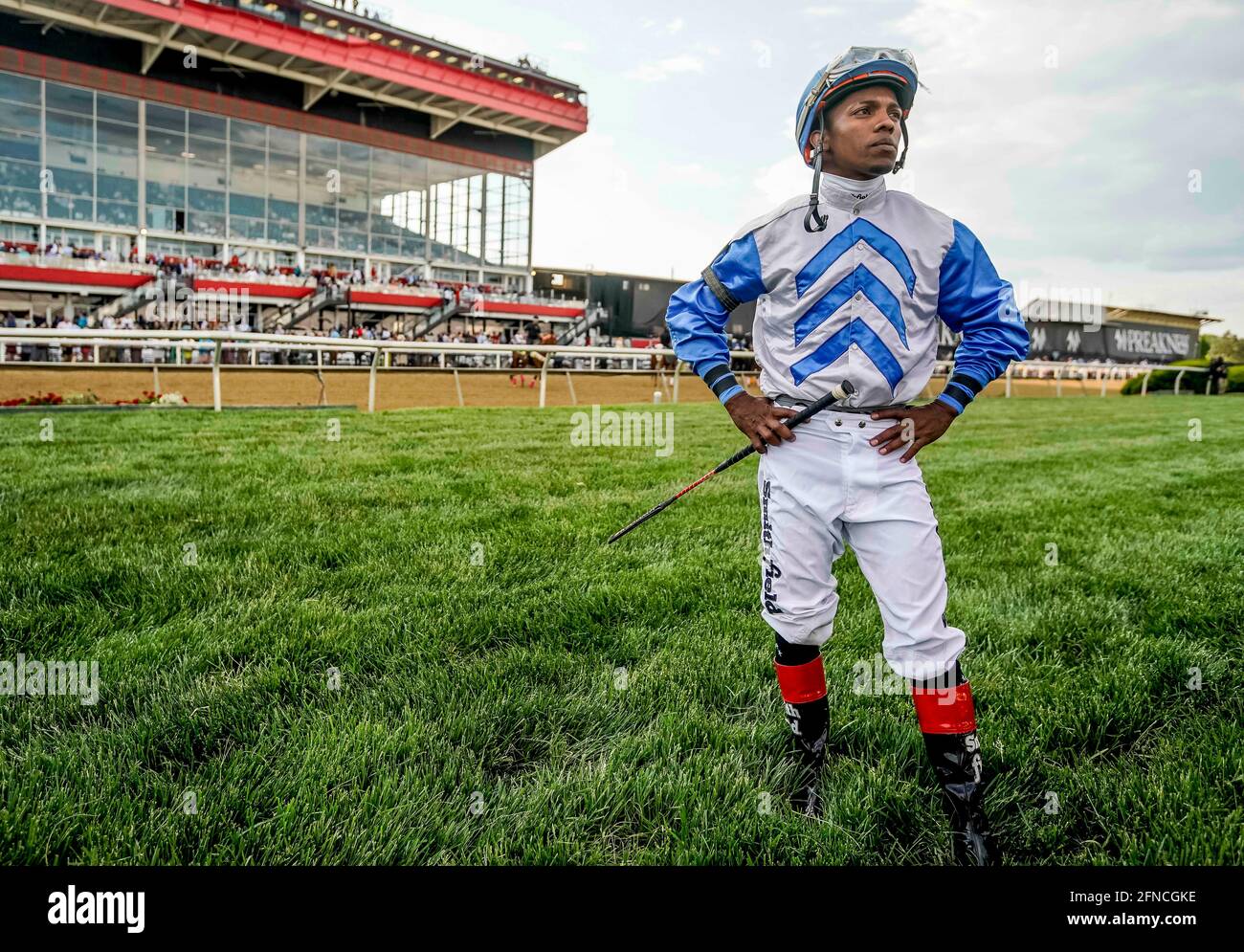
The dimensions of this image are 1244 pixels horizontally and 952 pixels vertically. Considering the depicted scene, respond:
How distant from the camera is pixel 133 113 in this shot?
42.1 metres

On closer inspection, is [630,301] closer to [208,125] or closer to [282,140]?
[282,140]

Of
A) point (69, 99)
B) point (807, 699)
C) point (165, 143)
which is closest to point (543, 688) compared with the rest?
point (807, 699)

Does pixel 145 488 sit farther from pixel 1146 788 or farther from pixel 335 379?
pixel 335 379

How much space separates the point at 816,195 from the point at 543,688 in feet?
5.36

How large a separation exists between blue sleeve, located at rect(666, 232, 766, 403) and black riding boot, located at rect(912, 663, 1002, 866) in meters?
0.95

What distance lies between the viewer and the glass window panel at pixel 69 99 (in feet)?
131

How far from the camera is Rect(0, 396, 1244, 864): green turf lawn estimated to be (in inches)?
73.8

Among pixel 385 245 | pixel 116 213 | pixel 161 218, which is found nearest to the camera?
pixel 116 213

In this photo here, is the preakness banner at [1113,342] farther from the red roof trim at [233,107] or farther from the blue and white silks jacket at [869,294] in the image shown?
the blue and white silks jacket at [869,294]

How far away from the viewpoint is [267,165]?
152 ft

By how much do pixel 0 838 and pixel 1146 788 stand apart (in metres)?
2.64

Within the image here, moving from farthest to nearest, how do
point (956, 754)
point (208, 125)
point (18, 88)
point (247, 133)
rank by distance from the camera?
point (247, 133) < point (208, 125) < point (18, 88) < point (956, 754)

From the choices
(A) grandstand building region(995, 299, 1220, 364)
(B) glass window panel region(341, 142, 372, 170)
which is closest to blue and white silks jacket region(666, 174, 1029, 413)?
(B) glass window panel region(341, 142, 372, 170)
